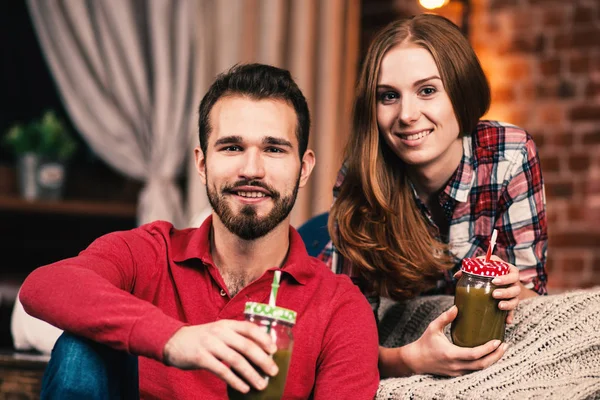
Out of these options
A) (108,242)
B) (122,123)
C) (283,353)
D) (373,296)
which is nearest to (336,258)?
(373,296)

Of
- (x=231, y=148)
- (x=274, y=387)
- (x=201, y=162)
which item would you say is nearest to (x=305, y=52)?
(x=201, y=162)

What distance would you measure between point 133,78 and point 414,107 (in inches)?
121

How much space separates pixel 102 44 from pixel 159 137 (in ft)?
2.36

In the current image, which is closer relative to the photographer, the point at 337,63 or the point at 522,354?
the point at 522,354

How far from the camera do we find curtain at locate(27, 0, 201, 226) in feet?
15.6

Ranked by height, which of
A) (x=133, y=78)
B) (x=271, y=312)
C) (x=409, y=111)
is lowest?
(x=271, y=312)

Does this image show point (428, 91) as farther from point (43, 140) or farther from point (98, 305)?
point (43, 140)

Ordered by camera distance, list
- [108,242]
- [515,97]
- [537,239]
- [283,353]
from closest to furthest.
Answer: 1. [283,353]
2. [108,242]
3. [537,239]
4. [515,97]

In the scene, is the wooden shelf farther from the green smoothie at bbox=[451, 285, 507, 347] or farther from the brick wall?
the green smoothie at bbox=[451, 285, 507, 347]

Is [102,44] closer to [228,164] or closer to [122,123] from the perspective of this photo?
[122,123]

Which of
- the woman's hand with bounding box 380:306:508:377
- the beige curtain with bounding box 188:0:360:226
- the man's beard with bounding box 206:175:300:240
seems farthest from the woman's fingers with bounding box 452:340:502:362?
the beige curtain with bounding box 188:0:360:226

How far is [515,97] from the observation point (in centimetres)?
438

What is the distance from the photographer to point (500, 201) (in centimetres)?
225

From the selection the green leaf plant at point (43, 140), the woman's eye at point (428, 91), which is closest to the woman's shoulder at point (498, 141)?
the woman's eye at point (428, 91)
